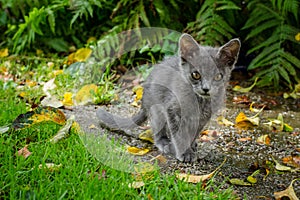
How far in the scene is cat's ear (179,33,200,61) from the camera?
2.48m

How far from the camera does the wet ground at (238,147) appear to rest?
93.1 inches

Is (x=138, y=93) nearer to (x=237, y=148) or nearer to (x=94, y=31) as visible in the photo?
(x=237, y=148)

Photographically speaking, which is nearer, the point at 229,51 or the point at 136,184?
the point at 136,184

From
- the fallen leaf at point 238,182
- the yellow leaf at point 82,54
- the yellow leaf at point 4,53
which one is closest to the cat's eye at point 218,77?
the fallen leaf at point 238,182

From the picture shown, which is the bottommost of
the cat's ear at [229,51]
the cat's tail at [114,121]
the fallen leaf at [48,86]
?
the fallen leaf at [48,86]

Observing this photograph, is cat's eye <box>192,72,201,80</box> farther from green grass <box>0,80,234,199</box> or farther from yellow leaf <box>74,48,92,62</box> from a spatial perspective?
yellow leaf <box>74,48,92,62</box>

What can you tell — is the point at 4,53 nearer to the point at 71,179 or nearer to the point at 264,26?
the point at 264,26

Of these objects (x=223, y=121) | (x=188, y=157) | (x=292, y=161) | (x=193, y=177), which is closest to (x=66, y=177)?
(x=193, y=177)

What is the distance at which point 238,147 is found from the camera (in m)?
2.81

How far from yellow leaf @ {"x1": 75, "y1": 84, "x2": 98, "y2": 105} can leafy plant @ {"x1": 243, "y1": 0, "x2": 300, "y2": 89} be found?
1.56m

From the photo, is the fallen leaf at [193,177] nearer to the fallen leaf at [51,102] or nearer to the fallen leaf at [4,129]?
the fallen leaf at [4,129]

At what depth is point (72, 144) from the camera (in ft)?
8.20

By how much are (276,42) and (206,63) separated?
6.82 ft

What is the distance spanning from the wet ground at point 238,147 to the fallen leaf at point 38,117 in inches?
6.6
